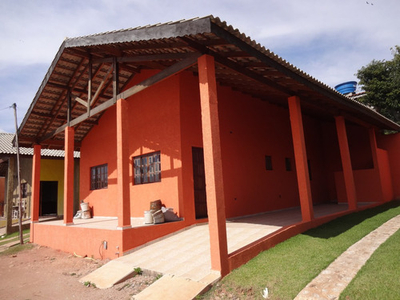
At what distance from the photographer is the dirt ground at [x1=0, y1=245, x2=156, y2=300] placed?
5020mm

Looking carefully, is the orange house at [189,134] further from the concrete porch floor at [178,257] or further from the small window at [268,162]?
the concrete porch floor at [178,257]

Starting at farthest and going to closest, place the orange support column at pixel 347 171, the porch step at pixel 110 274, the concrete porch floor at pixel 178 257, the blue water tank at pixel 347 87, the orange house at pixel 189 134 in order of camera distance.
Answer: the blue water tank at pixel 347 87
the orange support column at pixel 347 171
the porch step at pixel 110 274
the orange house at pixel 189 134
the concrete porch floor at pixel 178 257

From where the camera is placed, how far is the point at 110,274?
5.57 metres

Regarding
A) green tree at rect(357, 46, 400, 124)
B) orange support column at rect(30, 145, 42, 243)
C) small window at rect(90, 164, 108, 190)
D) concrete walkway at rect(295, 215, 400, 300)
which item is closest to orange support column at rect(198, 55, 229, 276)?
concrete walkway at rect(295, 215, 400, 300)

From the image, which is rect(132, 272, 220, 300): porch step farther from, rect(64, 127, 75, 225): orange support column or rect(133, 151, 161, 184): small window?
rect(64, 127, 75, 225): orange support column

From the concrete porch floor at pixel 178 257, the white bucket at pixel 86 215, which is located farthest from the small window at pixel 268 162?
the white bucket at pixel 86 215

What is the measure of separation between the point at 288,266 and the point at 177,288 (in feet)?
5.95

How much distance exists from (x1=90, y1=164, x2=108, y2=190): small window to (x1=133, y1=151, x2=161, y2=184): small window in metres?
2.32

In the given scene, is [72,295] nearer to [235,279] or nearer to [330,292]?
[235,279]

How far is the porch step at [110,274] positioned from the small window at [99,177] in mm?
5581

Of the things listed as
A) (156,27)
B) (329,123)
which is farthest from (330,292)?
(329,123)

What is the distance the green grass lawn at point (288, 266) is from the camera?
4.02 meters

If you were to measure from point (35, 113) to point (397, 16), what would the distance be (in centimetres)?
1335

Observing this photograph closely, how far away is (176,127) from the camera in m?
8.12
